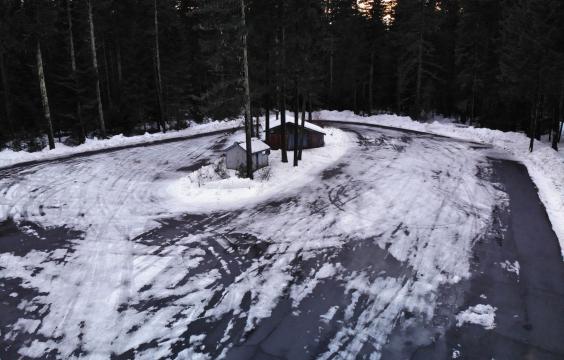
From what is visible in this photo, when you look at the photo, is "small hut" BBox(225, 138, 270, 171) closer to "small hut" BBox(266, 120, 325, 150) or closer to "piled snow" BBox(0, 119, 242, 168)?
"small hut" BBox(266, 120, 325, 150)

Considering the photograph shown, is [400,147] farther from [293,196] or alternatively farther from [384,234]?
[384,234]

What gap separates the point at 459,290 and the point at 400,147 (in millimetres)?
19285

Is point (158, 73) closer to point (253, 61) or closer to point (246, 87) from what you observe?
point (253, 61)

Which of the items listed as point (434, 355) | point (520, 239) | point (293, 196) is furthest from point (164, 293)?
point (520, 239)

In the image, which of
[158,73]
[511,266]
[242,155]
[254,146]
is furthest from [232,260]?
Answer: [158,73]

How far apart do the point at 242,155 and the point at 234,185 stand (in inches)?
139

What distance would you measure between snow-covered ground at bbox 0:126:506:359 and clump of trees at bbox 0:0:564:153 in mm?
6317

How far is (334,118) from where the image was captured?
48.4 meters

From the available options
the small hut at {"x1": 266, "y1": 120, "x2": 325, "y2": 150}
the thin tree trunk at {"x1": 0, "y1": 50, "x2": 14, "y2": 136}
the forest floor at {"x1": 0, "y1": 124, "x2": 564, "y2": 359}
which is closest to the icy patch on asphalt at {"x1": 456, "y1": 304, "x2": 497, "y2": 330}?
the forest floor at {"x1": 0, "y1": 124, "x2": 564, "y2": 359}

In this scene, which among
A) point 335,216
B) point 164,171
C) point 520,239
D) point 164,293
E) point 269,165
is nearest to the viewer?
point 164,293

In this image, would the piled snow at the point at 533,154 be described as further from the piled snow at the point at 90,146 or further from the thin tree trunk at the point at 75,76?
the thin tree trunk at the point at 75,76

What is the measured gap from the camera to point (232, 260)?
37.6 ft

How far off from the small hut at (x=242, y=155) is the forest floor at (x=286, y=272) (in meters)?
3.94

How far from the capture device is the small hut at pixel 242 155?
21625 mm
